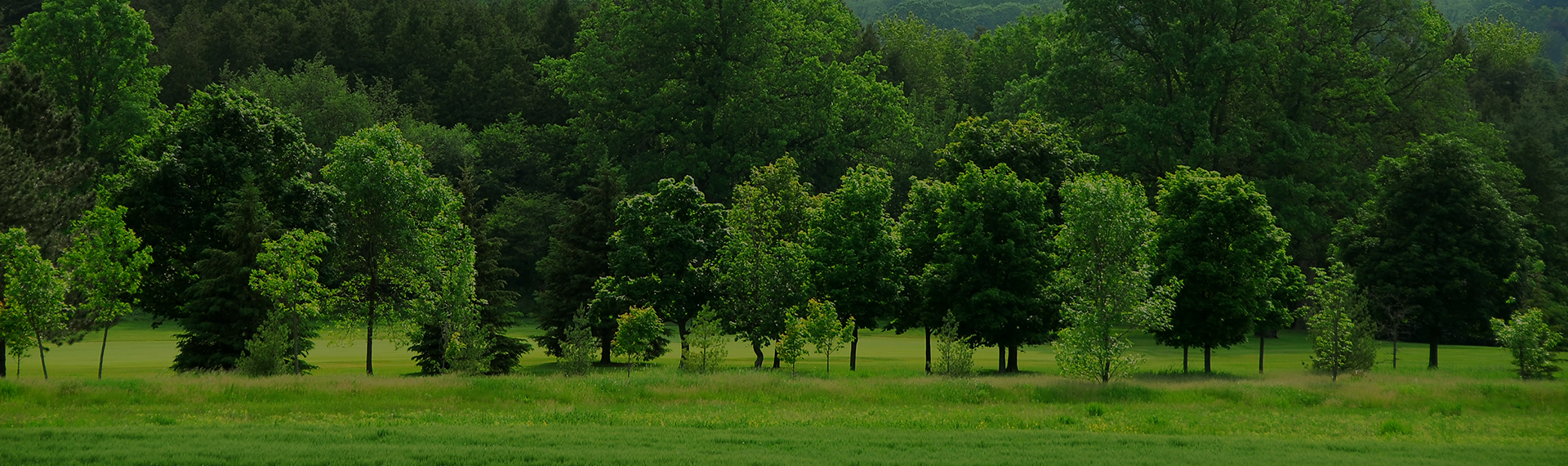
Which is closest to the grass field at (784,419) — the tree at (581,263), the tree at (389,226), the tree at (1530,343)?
the tree at (1530,343)

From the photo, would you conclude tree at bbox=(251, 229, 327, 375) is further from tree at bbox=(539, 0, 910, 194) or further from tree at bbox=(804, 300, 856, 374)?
tree at bbox=(539, 0, 910, 194)

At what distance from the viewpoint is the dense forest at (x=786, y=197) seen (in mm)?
40062

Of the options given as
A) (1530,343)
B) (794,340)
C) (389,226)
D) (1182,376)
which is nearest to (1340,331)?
(1182,376)

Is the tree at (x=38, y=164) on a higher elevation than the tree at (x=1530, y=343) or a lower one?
higher

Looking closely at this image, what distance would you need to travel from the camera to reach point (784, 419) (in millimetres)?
26219

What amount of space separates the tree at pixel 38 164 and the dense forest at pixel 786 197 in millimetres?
164

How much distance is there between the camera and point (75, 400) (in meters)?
26.7

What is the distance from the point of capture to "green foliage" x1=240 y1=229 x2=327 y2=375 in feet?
121

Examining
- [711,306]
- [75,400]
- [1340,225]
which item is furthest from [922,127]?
[75,400]

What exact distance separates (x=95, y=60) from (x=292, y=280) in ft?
130

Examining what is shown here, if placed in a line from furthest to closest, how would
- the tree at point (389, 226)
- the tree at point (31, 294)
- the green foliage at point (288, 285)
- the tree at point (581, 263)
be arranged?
the tree at point (581, 263), the tree at point (389, 226), the green foliage at point (288, 285), the tree at point (31, 294)

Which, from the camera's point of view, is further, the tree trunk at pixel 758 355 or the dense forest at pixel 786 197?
the tree trunk at pixel 758 355

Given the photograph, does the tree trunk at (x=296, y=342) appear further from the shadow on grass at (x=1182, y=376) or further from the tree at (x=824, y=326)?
the shadow on grass at (x=1182, y=376)

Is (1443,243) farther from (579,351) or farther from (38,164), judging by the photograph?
(38,164)
